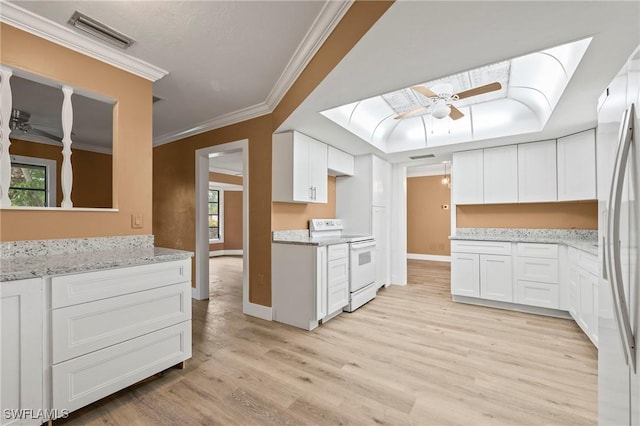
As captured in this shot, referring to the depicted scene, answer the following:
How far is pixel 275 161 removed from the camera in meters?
3.41

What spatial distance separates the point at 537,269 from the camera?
3.59m

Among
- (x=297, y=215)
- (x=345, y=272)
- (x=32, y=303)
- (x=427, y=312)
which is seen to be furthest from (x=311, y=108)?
(x=427, y=312)

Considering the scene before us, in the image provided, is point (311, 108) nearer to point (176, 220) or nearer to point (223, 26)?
point (223, 26)

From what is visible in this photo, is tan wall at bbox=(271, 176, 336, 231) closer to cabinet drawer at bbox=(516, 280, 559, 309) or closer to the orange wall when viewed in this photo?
cabinet drawer at bbox=(516, 280, 559, 309)

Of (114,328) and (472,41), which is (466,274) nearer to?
(472,41)

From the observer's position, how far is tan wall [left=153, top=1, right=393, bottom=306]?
1.74m

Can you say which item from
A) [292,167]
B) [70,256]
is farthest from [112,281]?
[292,167]

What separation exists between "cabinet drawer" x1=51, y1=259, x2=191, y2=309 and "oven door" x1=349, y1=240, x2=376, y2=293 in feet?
6.94

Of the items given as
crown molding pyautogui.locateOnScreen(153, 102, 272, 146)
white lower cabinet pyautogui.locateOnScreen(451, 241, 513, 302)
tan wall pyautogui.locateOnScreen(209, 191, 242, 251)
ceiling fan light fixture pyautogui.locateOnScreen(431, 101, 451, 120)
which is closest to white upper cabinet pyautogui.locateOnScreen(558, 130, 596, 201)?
white lower cabinet pyautogui.locateOnScreen(451, 241, 513, 302)

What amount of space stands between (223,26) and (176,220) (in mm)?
3374

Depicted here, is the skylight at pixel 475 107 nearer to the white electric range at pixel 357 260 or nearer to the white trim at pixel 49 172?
the white electric range at pixel 357 260

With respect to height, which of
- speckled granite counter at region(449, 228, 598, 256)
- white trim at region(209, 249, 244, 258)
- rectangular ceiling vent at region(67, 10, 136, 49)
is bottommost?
white trim at region(209, 249, 244, 258)

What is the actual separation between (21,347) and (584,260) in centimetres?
438

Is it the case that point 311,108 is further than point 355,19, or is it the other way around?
point 311,108
